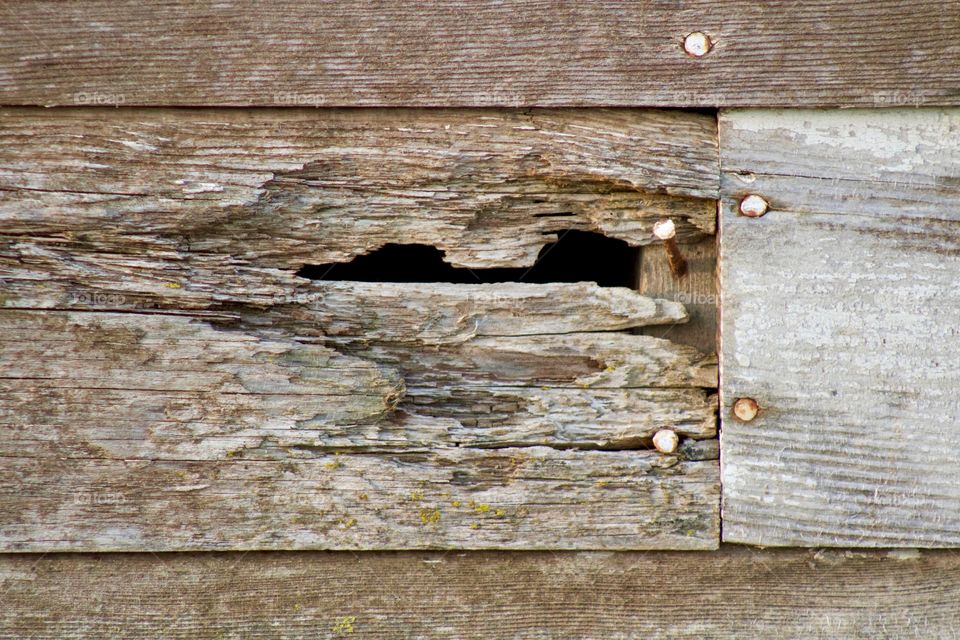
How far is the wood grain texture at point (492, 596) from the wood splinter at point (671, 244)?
64 cm

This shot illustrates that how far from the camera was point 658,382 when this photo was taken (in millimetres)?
1460

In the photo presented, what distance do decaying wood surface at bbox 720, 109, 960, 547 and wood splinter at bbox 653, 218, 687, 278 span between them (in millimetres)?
88

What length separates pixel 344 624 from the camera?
148cm

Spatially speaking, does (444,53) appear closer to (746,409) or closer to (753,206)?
(753,206)

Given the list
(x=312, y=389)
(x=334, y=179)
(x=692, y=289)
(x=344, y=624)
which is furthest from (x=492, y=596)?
(x=334, y=179)

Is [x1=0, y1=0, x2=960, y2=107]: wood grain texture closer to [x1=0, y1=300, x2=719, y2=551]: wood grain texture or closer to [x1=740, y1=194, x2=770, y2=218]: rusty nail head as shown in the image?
[x1=740, y1=194, x2=770, y2=218]: rusty nail head

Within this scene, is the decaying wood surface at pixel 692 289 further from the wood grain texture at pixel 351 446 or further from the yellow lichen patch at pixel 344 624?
the yellow lichen patch at pixel 344 624

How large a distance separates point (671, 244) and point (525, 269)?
0.56 meters

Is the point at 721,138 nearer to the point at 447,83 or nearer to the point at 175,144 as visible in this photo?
the point at 447,83

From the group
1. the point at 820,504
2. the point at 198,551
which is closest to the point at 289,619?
the point at 198,551

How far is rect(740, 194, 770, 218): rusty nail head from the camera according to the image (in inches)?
54.2

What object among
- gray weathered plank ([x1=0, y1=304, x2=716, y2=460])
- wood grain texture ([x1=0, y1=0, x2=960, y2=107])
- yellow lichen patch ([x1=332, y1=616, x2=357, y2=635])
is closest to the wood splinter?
gray weathered plank ([x1=0, y1=304, x2=716, y2=460])

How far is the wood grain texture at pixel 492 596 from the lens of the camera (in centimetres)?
146

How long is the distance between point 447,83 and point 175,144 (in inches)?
23.8
